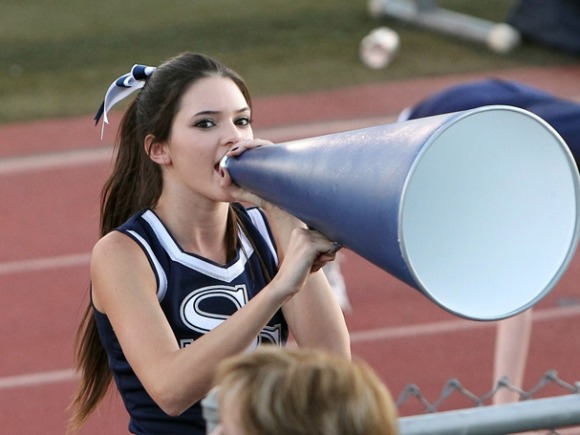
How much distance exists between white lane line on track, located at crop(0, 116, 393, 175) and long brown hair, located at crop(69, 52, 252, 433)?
5.19 m

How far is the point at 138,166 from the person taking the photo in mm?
3088

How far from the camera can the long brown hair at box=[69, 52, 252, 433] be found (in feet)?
9.55

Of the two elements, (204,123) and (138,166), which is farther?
(138,166)

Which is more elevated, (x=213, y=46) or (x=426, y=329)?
(x=213, y=46)

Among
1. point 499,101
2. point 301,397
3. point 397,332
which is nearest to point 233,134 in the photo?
point 301,397

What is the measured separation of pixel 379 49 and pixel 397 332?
204 inches

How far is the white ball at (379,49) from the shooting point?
1064 cm

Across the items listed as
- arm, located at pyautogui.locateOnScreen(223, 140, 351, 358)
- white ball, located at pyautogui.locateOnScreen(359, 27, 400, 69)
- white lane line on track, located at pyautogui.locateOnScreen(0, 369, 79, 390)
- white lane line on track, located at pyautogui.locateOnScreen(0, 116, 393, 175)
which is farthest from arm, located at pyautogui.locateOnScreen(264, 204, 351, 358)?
white ball, located at pyautogui.locateOnScreen(359, 27, 400, 69)

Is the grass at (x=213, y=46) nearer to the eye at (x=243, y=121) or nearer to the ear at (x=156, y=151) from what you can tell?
the ear at (x=156, y=151)

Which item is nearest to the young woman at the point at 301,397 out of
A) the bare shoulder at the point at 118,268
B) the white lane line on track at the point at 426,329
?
the bare shoulder at the point at 118,268

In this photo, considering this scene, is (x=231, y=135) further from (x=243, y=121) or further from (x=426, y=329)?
(x=426, y=329)

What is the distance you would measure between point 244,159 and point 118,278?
0.39 m

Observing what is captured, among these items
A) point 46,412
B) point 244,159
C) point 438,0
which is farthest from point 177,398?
point 438,0

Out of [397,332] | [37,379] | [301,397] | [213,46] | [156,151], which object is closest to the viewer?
[301,397]
